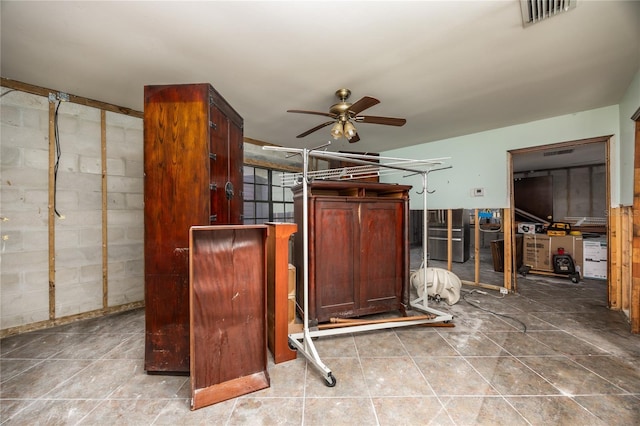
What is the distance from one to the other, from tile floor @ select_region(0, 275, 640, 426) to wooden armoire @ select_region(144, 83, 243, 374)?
291mm

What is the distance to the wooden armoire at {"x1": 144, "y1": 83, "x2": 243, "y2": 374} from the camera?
1.86 meters

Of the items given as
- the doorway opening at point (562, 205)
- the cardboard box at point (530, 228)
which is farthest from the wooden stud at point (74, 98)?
the cardboard box at point (530, 228)

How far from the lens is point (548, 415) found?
1.48 metres

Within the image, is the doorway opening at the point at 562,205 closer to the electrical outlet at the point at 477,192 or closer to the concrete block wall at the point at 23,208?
the electrical outlet at the point at 477,192

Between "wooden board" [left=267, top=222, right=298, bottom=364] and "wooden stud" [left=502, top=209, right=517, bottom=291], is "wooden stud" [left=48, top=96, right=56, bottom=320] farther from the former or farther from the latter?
"wooden stud" [left=502, top=209, right=517, bottom=291]

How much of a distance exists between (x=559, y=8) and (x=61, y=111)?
Answer: 4690 mm

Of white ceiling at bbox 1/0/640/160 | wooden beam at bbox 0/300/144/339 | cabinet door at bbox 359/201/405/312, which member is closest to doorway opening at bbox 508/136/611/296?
white ceiling at bbox 1/0/640/160

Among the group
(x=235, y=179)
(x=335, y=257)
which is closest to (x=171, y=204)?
(x=235, y=179)

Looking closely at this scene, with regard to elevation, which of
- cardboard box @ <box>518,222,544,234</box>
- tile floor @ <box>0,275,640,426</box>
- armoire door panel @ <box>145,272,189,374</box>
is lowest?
tile floor @ <box>0,275,640,426</box>

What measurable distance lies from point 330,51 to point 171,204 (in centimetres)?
182

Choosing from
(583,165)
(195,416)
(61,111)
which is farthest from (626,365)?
(583,165)

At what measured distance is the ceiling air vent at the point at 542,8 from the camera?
5.27 ft

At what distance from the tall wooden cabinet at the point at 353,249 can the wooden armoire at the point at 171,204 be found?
1082 mm

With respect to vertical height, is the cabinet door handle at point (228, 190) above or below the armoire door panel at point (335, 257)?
above
